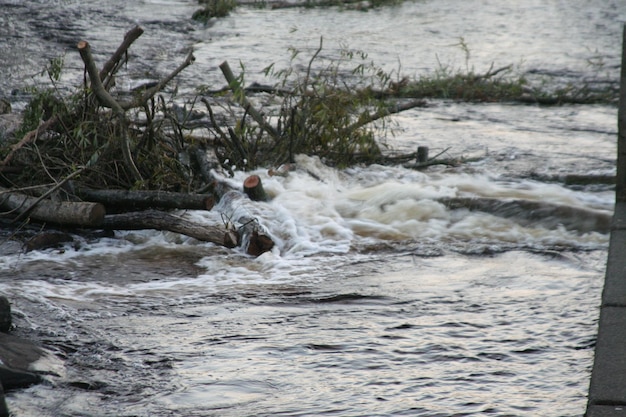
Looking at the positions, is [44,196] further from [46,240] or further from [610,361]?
[610,361]

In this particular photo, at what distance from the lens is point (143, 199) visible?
256 inches

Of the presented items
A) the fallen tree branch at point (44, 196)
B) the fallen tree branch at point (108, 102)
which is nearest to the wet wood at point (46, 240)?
the fallen tree branch at point (44, 196)

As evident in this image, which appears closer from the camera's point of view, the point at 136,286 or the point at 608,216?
the point at 136,286

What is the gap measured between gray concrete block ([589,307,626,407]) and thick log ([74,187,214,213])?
280 cm

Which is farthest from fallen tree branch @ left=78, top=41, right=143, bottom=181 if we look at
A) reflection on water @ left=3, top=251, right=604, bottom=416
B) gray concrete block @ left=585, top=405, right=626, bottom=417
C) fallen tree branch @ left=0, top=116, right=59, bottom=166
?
gray concrete block @ left=585, top=405, right=626, bottom=417

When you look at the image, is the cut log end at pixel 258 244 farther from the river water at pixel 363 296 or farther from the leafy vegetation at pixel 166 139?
the leafy vegetation at pixel 166 139

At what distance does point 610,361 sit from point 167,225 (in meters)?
3.30

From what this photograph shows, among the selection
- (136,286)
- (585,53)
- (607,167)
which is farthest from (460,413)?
(585,53)

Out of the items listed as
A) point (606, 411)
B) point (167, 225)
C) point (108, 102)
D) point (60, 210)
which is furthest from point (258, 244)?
point (606, 411)

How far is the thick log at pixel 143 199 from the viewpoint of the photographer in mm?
6258

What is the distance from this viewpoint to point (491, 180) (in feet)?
26.1

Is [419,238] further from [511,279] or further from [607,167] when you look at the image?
[607,167]

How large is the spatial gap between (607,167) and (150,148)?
156 inches

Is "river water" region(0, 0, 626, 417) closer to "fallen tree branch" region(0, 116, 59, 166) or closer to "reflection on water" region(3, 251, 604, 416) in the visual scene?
"reflection on water" region(3, 251, 604, 416)
